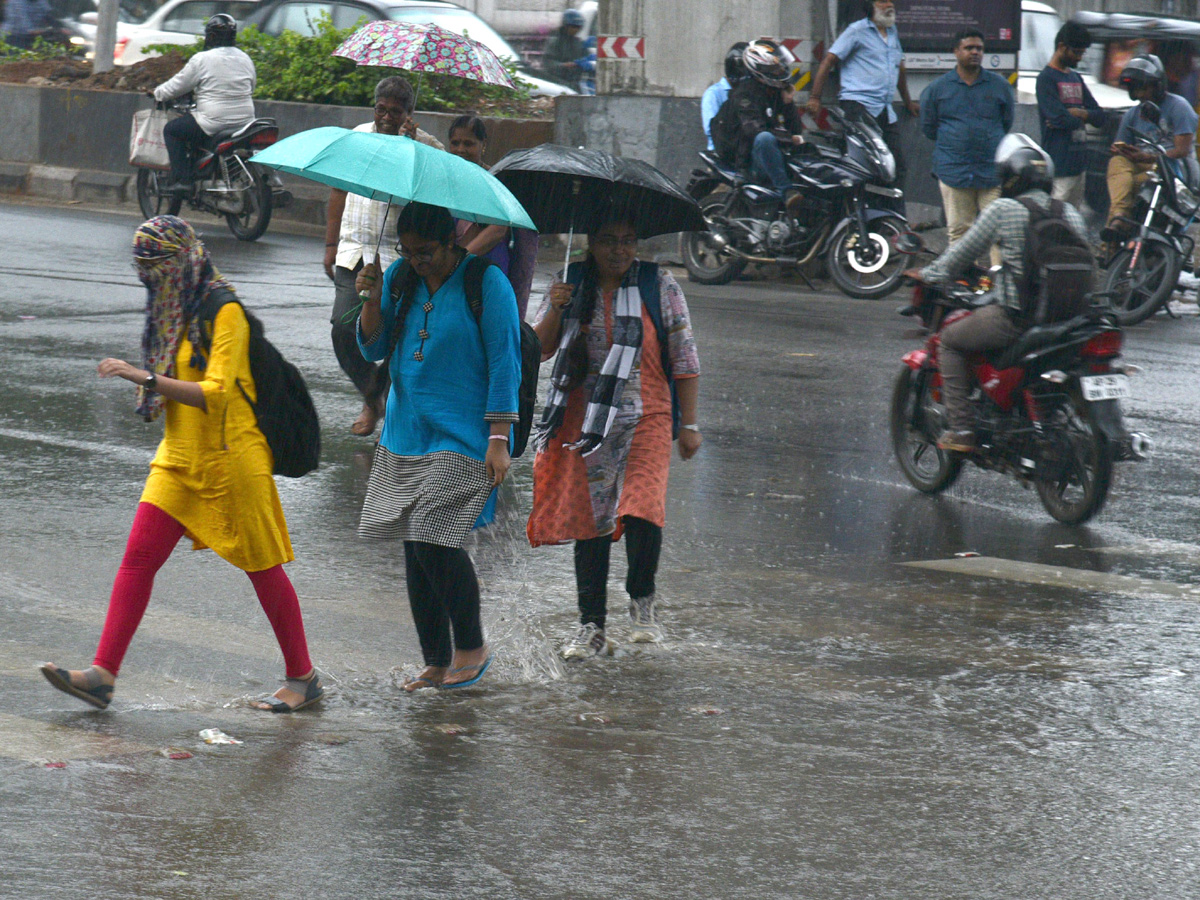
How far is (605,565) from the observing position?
5551 mm

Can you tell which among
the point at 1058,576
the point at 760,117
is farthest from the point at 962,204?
the point at 1058,576

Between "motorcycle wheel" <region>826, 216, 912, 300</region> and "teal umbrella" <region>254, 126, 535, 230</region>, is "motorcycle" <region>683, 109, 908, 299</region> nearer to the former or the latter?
"motorcycle wheel" <region>826, 216, 912, 300</region>

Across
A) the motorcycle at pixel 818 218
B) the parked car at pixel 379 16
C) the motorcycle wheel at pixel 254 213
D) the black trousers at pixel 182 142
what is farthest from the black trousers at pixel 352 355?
the parked car at pixel 379 16

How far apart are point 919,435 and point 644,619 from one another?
2875mm

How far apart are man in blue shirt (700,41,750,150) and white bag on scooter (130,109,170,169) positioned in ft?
18.5

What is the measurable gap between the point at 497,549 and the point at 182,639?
1547 millimetres

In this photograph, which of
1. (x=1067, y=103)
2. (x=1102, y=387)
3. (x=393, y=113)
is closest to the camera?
(x=1102, y=387)

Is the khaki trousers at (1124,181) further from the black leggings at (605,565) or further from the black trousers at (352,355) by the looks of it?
the black leggings at (605,565)

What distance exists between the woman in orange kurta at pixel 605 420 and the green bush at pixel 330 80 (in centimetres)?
1281

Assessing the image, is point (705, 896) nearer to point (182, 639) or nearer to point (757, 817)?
point (757, 817)

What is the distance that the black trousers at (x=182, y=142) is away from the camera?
1641 centimetres

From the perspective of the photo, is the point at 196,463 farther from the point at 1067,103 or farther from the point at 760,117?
the point at 1067,103

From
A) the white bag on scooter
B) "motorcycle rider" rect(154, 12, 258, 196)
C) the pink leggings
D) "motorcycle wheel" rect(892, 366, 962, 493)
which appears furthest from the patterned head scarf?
the white bag on scooter

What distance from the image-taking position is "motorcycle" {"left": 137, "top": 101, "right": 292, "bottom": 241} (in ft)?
53.2
